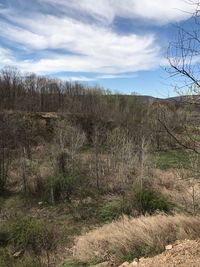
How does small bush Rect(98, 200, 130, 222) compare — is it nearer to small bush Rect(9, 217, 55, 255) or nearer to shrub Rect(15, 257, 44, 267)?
small bush Rect(9, 217, 55, 255)

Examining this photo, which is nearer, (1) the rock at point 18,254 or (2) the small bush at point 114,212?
(1) the rock at point 18,254

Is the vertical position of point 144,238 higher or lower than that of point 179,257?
lower

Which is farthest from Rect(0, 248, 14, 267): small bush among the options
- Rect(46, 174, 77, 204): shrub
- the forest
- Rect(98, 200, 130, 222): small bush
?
Rect(46, 174, 77, 204): shrub

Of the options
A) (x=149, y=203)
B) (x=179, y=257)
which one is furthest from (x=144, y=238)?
(x=149, y=203)

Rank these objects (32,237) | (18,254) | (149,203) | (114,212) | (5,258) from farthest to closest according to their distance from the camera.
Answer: (114,212)
(149,203)
(32,237)
(18,254)
(5,258)

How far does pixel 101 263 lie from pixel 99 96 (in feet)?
192

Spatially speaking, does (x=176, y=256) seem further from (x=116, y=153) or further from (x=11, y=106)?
(x=11, y=106)

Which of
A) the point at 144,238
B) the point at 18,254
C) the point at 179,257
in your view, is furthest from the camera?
the point at 18,254

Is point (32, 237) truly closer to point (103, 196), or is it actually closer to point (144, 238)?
point (144, 238)

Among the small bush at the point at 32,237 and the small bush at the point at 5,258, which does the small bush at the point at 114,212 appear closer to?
the small bush at the point at 32,237

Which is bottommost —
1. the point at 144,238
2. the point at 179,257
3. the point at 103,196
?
the point at 103,196

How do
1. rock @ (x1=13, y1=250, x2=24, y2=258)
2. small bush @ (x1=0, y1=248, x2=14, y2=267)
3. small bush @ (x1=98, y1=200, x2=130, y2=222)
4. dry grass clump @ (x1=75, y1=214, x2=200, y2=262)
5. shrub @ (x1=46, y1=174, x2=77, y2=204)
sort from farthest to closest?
shrub @ (x1=46, y1=174, x2=77, y2=204), small bush @ (x1=98, y1=200, x2=130, y2=222), rock @ (x1=13, y1=250, x2=24, y2=258), small bush @ (x1=0, y1=248, x2=14, y2=267), dry grass clump @ (x1=75, y1=214, x2=200, y2=262)

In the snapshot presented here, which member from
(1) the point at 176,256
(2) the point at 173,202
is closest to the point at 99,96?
(2) the point at 173,202

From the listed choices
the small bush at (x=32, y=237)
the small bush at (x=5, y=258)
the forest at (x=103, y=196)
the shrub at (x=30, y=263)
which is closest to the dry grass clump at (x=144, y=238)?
the forest at (x=103, y=196)
